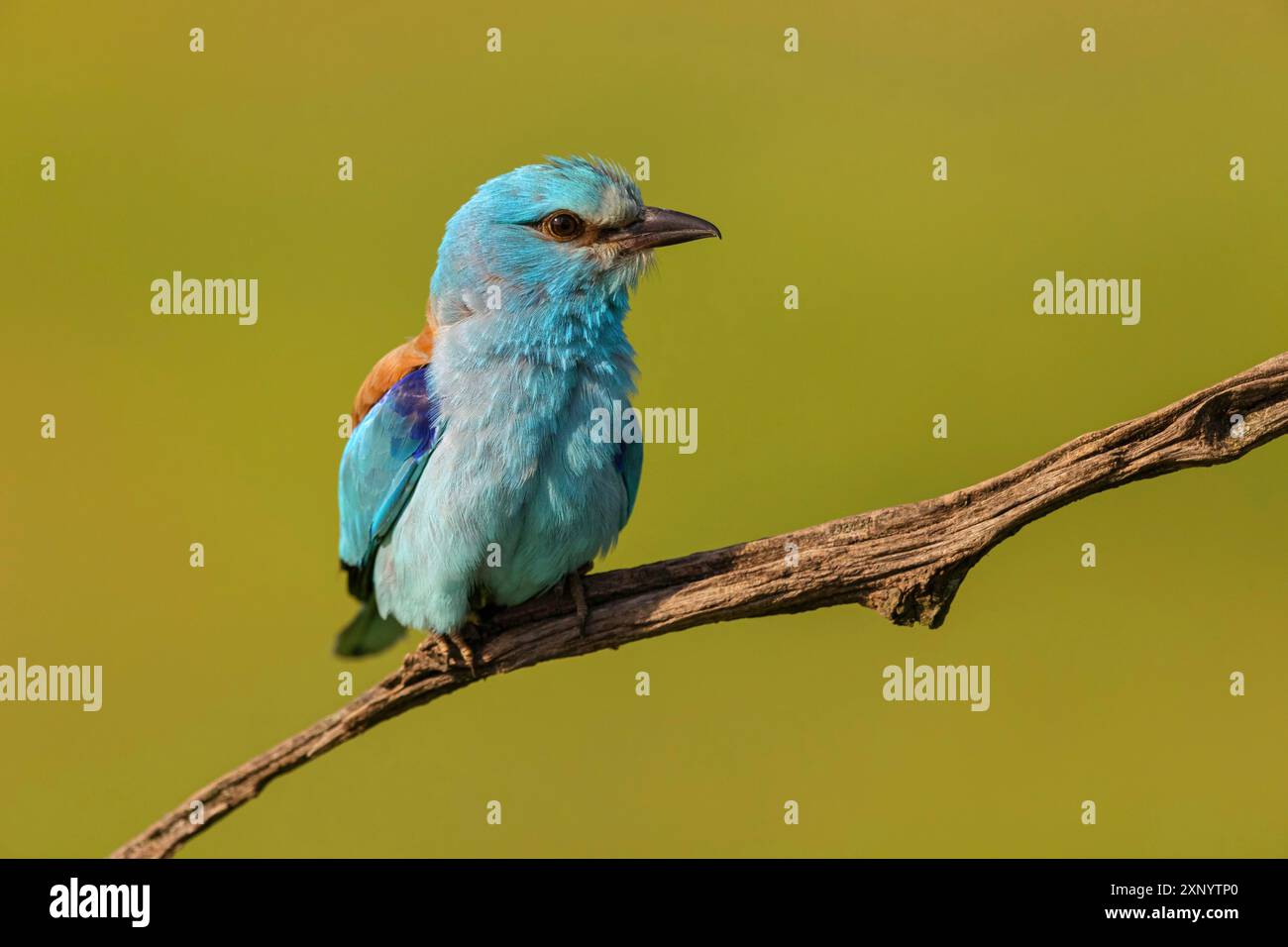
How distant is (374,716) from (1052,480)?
3.05 m

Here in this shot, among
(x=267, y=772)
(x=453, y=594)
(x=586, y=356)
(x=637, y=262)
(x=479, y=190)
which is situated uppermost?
(x=479, y=190)

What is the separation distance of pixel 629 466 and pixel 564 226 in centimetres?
113

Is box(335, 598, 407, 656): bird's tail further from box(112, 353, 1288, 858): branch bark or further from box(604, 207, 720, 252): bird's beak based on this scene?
box(604, 207, 720, 252): bird's beak

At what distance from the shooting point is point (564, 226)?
6.22 meters

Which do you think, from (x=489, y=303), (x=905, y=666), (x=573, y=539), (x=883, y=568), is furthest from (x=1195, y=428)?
(x=905, y=666)

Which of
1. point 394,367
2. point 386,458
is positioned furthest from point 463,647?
point 394,367

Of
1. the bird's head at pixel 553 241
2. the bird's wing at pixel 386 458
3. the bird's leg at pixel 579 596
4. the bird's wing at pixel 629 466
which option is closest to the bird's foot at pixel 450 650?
the bird's leg at pixel 579 596

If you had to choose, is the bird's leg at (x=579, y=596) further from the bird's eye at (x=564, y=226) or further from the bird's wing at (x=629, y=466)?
the bird's eye at (x=564, y=226)

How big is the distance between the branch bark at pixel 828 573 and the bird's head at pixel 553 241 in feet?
4.40

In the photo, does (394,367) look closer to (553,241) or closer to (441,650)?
(553,241)

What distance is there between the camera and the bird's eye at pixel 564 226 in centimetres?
621

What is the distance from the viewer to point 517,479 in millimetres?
5867

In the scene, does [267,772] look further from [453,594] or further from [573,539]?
[573,539]

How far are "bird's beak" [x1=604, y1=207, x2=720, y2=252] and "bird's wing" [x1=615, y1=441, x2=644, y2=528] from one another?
90 cm
